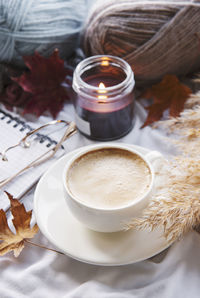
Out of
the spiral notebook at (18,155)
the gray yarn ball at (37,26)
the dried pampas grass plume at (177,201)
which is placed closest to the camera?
the dried pampas grass plume at (177,201)

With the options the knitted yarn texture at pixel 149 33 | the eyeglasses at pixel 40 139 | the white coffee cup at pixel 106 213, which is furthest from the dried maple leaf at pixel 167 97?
the white coffee cup at pixel 106 213

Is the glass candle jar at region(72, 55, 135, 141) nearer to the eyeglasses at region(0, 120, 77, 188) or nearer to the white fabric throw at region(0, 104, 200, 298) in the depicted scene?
the eyeglasses at region(0, 120, 77, 188)

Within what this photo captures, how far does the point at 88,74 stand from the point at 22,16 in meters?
0.20

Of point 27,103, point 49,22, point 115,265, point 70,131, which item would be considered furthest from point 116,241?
point 49,22

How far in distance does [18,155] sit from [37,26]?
31 centimetres

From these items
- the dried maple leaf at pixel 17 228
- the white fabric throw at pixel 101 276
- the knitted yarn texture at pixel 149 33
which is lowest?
the white fabric throw at pixel 101 276

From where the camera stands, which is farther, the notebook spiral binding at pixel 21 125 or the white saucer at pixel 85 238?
the notebook spiral binding at pixel 21 125

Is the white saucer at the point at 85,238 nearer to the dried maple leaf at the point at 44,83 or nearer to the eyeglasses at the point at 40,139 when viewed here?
the eyeglasses at the point at 40,139

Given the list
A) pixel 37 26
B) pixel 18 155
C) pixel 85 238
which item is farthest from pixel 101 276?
pixel 37 26

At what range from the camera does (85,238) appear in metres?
0.59

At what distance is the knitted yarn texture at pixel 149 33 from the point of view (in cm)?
77

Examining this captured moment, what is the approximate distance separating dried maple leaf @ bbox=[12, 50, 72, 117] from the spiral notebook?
2.4 inches

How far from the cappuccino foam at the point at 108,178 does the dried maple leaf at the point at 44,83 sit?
28cm

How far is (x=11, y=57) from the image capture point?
883mm
